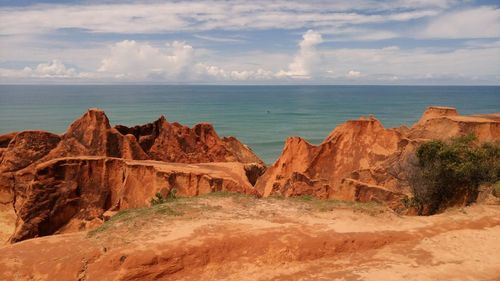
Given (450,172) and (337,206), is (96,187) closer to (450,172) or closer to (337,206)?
(337,206)

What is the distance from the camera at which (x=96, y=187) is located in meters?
25.0

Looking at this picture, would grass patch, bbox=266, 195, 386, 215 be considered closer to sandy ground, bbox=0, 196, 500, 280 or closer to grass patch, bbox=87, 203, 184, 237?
sandy ground, bbox=0, 196, 500, 280

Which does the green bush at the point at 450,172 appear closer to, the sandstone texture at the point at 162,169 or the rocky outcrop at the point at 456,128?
the sandstone texture at the point at 162,169

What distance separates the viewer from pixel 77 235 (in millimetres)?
14039

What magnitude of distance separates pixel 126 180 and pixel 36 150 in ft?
25.0

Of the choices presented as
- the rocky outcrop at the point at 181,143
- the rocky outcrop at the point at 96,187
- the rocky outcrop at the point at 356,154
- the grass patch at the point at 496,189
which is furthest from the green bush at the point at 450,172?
the rocky outcrop at the point at 181,143

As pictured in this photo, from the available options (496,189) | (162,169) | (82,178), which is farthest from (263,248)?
(82,178)

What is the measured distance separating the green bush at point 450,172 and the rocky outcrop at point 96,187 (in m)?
7.57

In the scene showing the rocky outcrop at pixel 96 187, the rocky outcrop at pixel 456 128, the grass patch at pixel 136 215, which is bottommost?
the rocky outcrop at pixel 96 187

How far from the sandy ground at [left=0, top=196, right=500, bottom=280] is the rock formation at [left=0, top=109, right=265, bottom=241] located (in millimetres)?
7449

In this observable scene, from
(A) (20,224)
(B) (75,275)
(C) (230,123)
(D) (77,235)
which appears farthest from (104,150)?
(C) (230,123)

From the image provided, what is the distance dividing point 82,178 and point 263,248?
50.2 feet

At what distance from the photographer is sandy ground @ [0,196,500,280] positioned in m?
11.9

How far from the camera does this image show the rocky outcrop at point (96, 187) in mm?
22797
